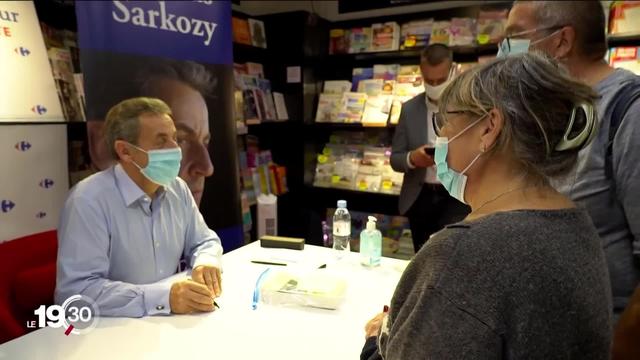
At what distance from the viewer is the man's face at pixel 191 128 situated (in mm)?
2916

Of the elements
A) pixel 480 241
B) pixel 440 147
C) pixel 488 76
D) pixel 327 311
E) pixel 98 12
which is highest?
pixel 98 12

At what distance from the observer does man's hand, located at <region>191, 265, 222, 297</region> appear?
164 cm

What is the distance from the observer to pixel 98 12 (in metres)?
2.52

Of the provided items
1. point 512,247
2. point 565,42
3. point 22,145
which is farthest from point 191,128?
point 512,247

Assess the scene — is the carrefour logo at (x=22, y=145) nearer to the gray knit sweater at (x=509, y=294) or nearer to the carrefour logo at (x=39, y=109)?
the carrefour logo at (x=39, y=109)

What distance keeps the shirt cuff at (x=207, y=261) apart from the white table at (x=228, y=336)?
0.45 ft

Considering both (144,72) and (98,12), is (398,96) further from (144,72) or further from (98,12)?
(98,12)

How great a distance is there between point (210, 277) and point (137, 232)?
377mm

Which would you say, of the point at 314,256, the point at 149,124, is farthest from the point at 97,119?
the point at 314,256

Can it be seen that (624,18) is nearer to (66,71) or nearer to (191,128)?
(191,128)

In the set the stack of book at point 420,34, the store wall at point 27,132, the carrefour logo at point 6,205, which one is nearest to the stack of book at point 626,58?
the stack of book at point 420,34

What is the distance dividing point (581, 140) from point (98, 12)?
2567mm

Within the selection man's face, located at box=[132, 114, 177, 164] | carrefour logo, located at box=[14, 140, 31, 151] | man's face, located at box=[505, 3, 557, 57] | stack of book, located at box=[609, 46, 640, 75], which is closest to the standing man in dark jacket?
stack of book, located at box=[609, 46, 640, 75]

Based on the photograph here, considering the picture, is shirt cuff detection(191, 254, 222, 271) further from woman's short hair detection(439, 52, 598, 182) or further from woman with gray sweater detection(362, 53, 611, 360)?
woman's short hair detection(439, 52, 598, 182)
